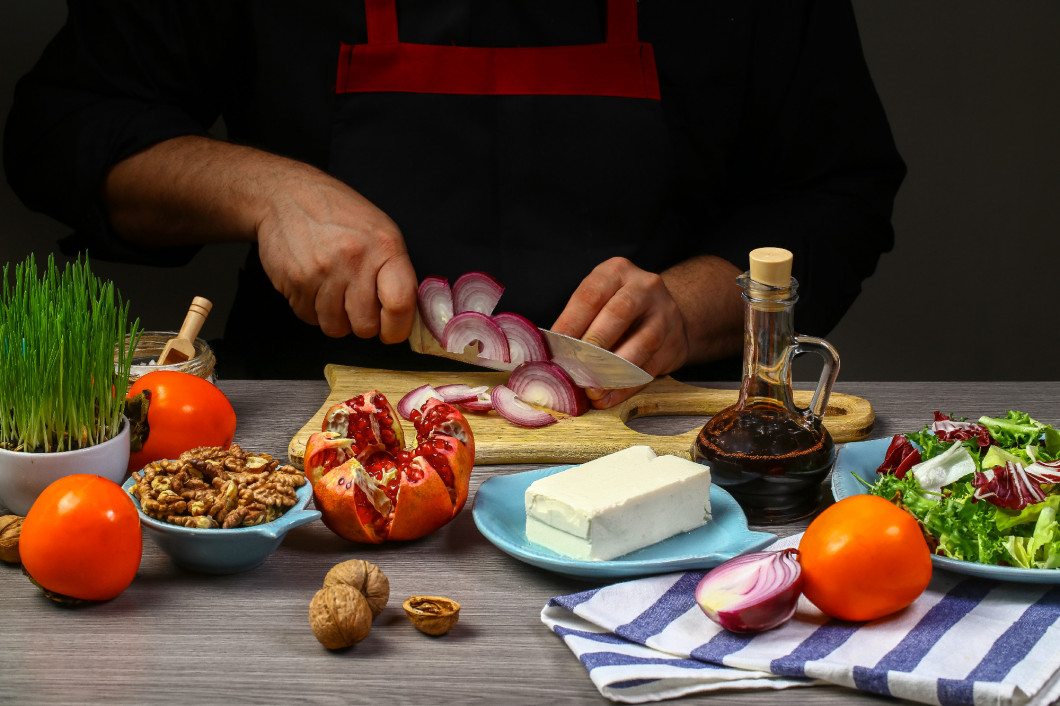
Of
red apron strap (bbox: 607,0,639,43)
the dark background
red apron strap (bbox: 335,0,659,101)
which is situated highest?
red apron strap (bbox: 607,0,639,43)

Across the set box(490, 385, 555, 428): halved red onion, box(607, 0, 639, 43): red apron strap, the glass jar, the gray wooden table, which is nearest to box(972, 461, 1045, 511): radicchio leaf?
the gray wooden table

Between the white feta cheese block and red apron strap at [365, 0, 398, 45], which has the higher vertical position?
red apron strap at [365, 0, 398, 45]

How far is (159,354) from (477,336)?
0.57 metres

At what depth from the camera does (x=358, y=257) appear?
1.96m

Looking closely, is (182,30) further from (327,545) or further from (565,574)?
(565,574)

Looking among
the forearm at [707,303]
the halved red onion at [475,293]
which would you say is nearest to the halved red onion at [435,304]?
the halved red onion at [475,293]

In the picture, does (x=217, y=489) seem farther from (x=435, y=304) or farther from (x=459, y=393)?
(x=435, y=304)

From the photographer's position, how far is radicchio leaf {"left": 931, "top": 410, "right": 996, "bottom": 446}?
54.1 inches

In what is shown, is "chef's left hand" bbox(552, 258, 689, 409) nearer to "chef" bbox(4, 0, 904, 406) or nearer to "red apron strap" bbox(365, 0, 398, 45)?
"chef" bbox(4, 0, 904, 406)

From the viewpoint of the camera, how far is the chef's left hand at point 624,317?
192 cm

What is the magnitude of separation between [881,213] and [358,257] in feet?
4.12

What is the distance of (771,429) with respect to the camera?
1365 millimetres

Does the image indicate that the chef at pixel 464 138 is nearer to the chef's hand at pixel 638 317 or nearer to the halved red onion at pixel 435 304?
the chef's hand at pixel 638 317

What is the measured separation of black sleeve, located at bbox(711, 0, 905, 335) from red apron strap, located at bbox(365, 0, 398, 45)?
824mm
